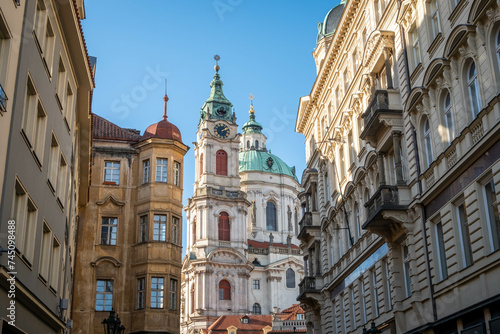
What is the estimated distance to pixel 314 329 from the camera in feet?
125

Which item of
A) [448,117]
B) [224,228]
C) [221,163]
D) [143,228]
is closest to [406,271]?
[448,117]

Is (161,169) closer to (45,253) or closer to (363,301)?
(363,301)

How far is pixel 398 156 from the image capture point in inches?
915

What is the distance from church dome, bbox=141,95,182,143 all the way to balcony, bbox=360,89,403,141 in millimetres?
13601

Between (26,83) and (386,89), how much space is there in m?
14.4

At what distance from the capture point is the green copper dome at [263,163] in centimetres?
11319

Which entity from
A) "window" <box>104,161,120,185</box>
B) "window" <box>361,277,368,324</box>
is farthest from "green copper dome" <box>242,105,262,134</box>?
"window" <box>361,277,368,324</box>

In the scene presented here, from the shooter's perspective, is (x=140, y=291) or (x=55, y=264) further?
(x=140, y=291)

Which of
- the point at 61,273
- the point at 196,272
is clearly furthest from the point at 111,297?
the point at 196,272

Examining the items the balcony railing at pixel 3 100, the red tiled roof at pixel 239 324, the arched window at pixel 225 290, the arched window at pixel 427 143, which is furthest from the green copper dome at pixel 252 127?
the balcony railing at pixel 3 100

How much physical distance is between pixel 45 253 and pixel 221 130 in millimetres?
76220

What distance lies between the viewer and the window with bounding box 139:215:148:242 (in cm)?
3358

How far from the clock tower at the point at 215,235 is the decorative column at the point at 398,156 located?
2553 inches

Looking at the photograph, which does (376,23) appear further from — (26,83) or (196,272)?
(196,272)
